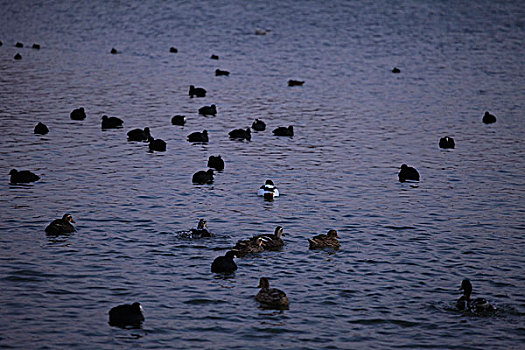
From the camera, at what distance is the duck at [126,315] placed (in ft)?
60.2

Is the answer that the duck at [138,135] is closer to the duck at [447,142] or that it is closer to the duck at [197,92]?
the duck at [197,92]

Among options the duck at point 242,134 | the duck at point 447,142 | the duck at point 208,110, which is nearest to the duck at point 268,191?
the duck at point 242,134

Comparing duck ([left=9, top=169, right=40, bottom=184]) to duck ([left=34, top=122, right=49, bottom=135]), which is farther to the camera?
duck ([left=34, top=122, right=49, bottom=135])

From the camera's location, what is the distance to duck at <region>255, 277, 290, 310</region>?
19469 millimetres

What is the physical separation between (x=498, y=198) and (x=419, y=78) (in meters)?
33.6

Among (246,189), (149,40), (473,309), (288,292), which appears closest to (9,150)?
(246,189)

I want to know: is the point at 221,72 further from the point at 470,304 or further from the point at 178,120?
the point at 470,304

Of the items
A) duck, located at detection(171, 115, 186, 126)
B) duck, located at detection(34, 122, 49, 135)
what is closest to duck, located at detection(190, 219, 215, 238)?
duck, located at detection(34, 122, 49, 135)

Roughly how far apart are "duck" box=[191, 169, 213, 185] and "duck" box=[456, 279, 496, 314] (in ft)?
46.0

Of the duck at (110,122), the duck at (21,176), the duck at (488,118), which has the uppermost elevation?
the duck at (488,118)

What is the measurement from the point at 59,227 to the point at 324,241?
815 cm

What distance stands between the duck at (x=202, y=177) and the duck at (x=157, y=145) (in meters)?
5.98

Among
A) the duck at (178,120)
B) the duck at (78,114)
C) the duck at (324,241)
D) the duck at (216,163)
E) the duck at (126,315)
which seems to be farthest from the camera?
the duck at (178,120)

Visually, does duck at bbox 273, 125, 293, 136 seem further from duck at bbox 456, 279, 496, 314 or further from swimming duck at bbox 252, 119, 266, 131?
duck at bbox 456, 279, 496, 314
